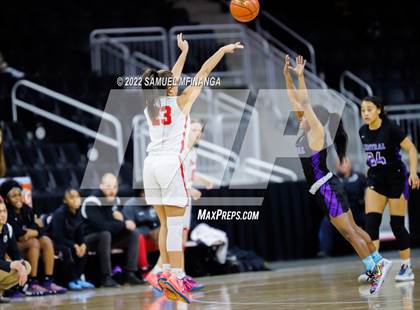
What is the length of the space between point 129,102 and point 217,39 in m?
3.04

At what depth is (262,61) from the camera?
59.7 ft

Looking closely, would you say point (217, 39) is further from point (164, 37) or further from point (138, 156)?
point (138, 156)

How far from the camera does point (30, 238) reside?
1109cm

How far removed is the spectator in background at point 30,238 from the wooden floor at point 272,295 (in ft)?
1.33

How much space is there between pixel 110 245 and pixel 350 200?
391 cm

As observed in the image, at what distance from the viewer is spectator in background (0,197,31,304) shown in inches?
381

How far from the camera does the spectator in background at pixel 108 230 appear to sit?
38.9 ft

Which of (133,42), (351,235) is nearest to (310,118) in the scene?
(351,235)

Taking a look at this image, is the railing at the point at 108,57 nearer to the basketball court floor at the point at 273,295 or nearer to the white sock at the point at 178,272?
the basketball court floor at the point at 273,295

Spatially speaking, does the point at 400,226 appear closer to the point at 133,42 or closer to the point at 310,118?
the point at 310,118

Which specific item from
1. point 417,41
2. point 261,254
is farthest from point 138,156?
point 417,41

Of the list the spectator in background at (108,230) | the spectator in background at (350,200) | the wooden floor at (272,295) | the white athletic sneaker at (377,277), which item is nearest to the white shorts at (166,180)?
the wooden floor at (272,295)

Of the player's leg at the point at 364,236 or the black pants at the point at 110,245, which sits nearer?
the player's leg at the point at 364,236

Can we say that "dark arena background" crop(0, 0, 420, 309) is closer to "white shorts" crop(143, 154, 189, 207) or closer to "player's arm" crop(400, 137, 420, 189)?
"player's arm" crop(400, 137, 420, 189)
